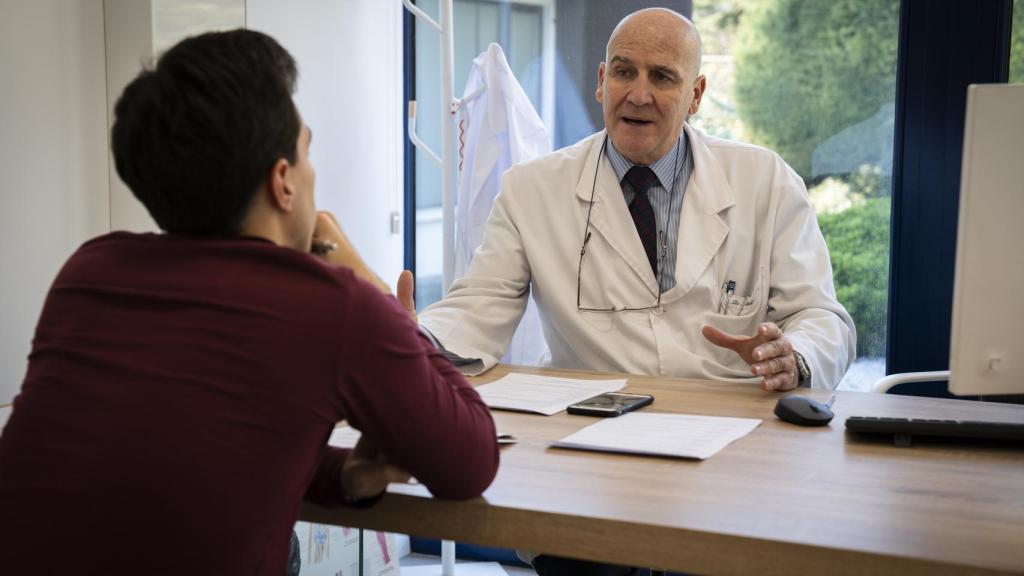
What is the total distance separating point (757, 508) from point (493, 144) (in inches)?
85.1

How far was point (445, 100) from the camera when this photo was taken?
3.15 meters

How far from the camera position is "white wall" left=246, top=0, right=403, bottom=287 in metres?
3.13

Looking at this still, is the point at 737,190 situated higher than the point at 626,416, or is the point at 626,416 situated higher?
the point at 737,190

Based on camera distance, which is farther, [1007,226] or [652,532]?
[1007,226]

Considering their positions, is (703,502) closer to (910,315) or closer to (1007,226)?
(1007,226)

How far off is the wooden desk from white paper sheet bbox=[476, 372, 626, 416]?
6.5 inches

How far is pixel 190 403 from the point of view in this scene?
99cm

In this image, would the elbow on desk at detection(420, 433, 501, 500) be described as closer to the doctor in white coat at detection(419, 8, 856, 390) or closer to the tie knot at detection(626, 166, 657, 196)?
the doctor in white coat at detection(419, 8, 856, 390)

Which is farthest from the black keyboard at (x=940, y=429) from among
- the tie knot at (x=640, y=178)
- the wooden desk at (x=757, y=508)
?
the tie knot at (x=640, y=178)

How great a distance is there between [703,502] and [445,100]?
7.16 feet

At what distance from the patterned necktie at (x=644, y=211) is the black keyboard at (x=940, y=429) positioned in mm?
901

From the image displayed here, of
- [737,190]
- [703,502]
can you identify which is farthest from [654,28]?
[703,502]

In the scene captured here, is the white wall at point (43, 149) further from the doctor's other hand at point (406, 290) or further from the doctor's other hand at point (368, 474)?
the doctor's other hand at point (368, 474)

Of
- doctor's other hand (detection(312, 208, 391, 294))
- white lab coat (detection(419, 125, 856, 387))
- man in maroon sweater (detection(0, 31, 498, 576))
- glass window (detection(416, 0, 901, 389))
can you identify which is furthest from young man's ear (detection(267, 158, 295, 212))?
glass window (detection(416, 0, 901, 389))
